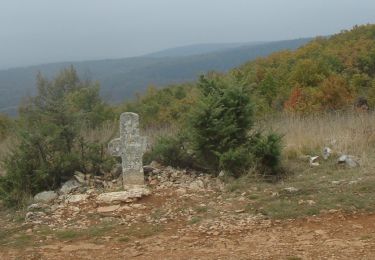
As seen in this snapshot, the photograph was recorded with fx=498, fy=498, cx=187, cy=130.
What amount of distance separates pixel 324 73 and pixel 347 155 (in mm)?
25678

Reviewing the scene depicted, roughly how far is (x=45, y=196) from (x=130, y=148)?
1.44 meters

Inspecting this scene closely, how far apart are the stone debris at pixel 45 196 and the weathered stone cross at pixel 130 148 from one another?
1061 millimetres

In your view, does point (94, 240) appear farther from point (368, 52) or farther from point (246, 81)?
point (368, 52)

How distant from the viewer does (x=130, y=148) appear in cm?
770

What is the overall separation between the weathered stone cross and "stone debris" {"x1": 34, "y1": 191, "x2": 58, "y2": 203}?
3.48ft

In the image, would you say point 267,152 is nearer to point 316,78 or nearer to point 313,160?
point 313,160

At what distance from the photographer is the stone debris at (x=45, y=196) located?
285 inches

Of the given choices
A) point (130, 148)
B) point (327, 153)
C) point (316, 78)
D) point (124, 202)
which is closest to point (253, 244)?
point (124, 202)

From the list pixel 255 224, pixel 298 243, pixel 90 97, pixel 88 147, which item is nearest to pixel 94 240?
pixel 255 224

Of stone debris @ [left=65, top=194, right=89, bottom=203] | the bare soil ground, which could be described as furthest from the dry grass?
stone debris @ [left=65, top=194, right=89, bottom=203]

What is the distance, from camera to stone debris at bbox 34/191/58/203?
23.7ft

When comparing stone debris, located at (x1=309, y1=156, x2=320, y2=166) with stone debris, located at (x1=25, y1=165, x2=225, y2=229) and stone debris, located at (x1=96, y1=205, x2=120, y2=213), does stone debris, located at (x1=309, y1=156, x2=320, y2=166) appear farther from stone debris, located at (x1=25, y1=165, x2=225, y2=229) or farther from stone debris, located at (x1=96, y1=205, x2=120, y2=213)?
stone debris, located at (x1=96, y1=205, x2=120, y2=213)

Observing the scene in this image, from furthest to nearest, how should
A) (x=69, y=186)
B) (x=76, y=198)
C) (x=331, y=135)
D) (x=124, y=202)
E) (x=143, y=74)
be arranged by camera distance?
(x=143, y=74), (x=331, y=135), (x=69, y=186), (x=76, y=198), (x=124, y=202)

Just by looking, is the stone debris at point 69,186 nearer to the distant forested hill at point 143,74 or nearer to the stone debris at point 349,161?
the stone debris at point 349,161
